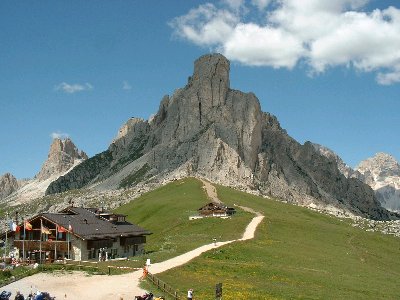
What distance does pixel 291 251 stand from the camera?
76.6 m

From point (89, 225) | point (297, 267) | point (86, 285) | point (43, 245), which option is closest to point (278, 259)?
point (297, 267)

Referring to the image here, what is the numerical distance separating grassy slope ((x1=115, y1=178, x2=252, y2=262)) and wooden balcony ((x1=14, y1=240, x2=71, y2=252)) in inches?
475

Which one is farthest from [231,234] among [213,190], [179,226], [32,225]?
[213,190]

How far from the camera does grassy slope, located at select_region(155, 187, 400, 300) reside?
47.9 m

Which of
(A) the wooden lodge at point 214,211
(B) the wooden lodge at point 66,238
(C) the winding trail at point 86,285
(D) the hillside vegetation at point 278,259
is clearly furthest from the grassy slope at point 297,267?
(A) the wooden lodge at point 214,211

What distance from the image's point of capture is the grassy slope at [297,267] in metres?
47.9

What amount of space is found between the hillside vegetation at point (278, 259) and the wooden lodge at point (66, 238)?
7786 millimetres

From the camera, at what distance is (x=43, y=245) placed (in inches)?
2896

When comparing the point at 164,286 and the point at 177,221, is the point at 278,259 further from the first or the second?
the point at 177,221

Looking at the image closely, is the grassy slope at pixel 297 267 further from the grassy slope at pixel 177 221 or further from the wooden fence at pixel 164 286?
the grassy slope at pixel 177 221

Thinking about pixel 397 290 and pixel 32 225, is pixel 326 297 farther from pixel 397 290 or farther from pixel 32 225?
pixel 32 225

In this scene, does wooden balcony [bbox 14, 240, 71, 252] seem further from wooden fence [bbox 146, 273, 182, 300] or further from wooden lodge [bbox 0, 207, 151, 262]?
wooden fence [bbox 146, 273, 182, 300]

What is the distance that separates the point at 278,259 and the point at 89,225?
29.1 meters

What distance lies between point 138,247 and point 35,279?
37.8m
